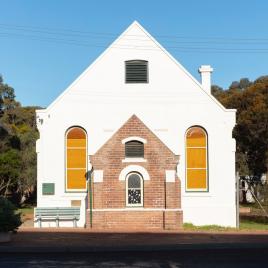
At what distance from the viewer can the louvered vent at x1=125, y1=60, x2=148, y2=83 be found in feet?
84.6

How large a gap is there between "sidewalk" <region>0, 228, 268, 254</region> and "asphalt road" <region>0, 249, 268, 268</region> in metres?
0.70

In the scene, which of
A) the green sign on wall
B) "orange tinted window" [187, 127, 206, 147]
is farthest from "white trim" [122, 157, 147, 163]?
the green sign on wall

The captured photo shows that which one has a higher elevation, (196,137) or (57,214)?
(196,137)

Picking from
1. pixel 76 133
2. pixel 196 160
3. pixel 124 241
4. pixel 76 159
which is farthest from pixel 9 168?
pixel 124 241

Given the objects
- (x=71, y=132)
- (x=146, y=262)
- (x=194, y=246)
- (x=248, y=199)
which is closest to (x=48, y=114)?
(x=71, y=132)

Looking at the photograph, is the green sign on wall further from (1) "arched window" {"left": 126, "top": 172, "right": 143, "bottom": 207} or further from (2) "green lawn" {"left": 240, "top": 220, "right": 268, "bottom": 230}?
(2) "green lawn" {"left": 240, "top": 220, "right": 268, "bottom": 230}

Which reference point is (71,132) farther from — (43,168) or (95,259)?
(95,259)

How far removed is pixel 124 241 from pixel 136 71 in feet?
34.2

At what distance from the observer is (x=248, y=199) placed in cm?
5591

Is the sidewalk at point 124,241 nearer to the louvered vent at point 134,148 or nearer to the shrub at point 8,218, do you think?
the shrub at point 8,218

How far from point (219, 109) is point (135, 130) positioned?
4414 millimetres

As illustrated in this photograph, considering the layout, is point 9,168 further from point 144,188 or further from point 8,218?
point 8,218

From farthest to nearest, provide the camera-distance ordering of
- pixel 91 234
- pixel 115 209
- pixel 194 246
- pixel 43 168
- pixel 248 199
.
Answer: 1. pixel 248 199
2. pixel 43 168
3. pixel 115 209
4. pixel 91 234
5. pixel 194 246

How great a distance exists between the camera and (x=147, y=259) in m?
13.5
